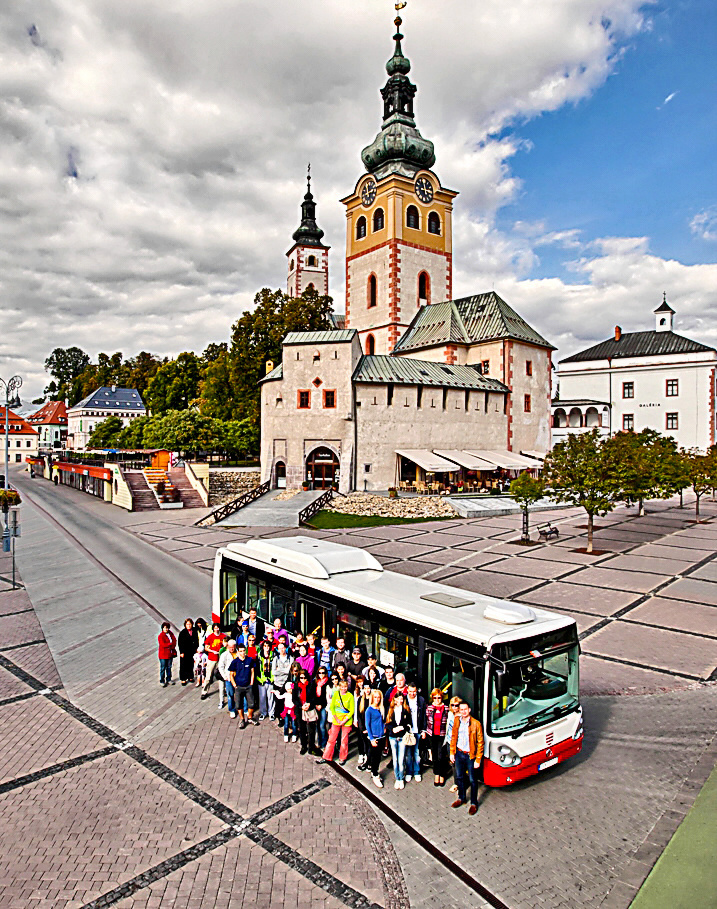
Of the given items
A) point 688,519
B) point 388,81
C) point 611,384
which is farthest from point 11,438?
point 688,519

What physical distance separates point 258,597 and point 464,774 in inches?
211

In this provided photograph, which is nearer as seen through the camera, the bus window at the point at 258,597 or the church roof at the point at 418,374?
the bus window at the point at 258,597

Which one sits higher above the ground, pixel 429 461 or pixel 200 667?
pixel 429 461

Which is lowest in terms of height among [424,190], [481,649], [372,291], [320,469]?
[481,649]

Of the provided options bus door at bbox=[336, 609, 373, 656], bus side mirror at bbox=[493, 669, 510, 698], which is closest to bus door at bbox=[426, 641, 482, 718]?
bus side mirror at bbox=[493, 669, 510, 698]

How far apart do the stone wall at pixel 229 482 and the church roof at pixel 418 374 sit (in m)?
11.4

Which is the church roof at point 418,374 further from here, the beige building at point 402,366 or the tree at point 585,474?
the tree at point 585,474

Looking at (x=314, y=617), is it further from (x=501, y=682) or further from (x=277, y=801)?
(x=501, y=682)

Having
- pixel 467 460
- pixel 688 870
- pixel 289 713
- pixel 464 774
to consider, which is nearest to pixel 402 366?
pixel 467 460

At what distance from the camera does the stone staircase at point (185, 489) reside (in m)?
42.8

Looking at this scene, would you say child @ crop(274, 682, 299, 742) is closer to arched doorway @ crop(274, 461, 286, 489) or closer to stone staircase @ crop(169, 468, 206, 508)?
arched doorway @ crop(274, 461, 286, 489)

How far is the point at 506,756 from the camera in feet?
23.6

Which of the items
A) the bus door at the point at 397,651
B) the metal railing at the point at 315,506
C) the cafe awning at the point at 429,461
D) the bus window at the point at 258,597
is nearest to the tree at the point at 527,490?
the cafe awning at the point at 429,461

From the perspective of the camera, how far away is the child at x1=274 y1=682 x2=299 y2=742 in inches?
352
